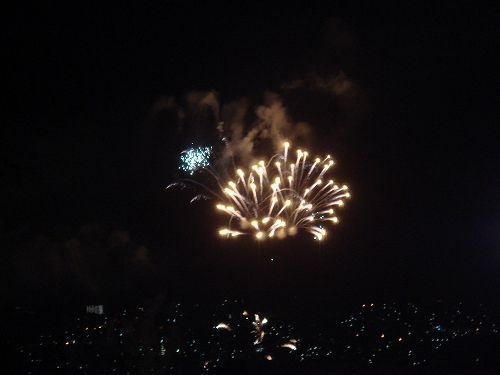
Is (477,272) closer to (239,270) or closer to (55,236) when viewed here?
(239,270)

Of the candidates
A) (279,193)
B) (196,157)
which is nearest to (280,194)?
(279,193)

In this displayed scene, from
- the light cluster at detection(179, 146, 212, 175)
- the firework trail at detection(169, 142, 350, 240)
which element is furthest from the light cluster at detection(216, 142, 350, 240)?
the light cluster at detection(179, 146, 212, 175)

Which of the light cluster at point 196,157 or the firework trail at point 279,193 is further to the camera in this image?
the light cluster at point 196,157

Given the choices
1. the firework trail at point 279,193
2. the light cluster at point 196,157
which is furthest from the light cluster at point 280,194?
the light cluster at point 196,157

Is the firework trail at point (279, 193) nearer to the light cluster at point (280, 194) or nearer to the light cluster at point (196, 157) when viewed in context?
the light cluster at point (280, 194)

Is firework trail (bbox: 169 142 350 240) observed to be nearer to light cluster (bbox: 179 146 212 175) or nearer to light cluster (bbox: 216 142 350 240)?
light cluster (bbox: 216 142 350 240)

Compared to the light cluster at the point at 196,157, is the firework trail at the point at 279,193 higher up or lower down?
lower down
